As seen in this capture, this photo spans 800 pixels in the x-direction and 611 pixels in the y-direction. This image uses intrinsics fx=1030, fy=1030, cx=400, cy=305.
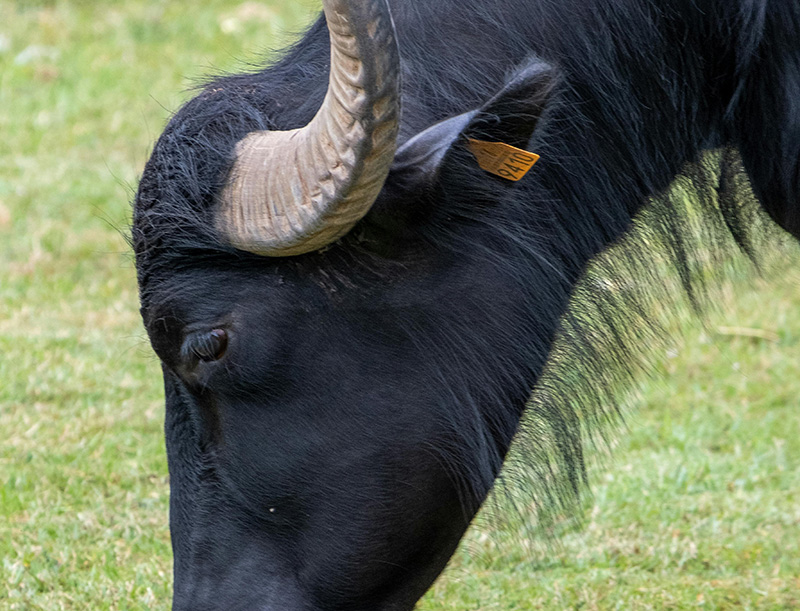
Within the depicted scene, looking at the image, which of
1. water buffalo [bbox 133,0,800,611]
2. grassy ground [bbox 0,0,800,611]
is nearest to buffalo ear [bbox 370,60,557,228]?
water buffalo [bbox 133,0,800,611]

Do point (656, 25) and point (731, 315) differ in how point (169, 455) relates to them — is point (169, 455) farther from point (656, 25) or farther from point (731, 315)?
point (731, 315)

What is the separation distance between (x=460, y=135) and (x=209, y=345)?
2.50ft

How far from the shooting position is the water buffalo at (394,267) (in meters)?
2.37

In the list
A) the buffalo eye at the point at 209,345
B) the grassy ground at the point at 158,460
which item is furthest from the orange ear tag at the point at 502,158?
the grassy ground at the point at 158,460

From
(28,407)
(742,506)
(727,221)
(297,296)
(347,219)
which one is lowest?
(742,506)

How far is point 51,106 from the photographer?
10.4m

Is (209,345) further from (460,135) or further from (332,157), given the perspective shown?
(460,135)

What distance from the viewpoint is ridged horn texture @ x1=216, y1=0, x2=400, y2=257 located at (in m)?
2.05

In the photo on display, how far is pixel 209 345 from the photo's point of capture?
2.42 meters

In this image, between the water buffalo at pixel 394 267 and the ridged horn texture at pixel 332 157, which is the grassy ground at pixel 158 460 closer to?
the water buffalo at pixel 394 267

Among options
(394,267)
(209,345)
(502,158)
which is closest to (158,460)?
(209,345)

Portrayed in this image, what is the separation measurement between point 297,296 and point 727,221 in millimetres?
1355

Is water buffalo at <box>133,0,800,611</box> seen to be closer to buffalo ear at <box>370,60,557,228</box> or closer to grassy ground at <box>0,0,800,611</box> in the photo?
buffalo ear at <box>370,60,557,228</box>

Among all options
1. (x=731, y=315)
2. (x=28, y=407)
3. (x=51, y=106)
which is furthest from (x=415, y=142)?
(x=51, y=106)
